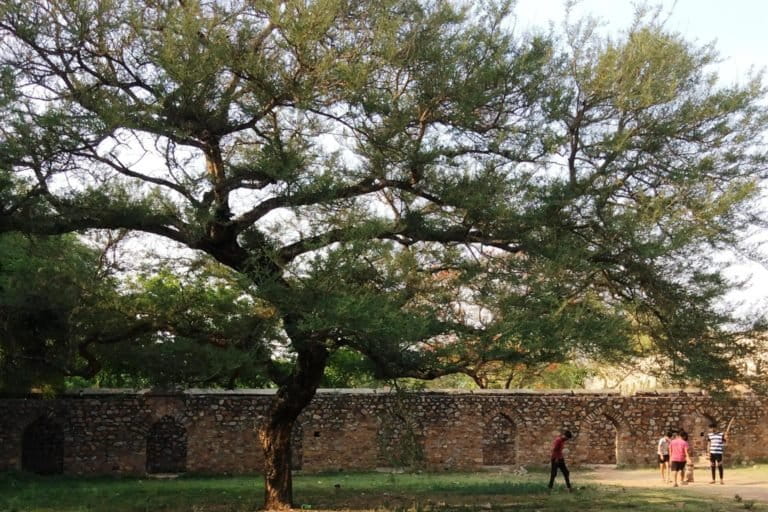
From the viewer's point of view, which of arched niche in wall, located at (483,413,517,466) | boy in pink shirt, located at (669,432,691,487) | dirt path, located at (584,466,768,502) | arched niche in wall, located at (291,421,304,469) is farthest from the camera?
arched niche in wall, located at (483,413,517,466)

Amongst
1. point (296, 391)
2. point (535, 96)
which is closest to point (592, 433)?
point (296, 391)

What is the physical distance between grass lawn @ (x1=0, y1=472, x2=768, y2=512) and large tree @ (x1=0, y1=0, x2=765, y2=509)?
311 cm

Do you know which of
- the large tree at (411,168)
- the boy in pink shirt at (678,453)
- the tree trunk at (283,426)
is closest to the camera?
the large tree at (411,168)

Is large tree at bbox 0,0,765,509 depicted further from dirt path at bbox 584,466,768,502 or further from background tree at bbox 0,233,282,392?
dirt path at bbox 584,466,768,502

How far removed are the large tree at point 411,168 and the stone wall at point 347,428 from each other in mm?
7765

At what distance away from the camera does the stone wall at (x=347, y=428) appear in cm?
1959

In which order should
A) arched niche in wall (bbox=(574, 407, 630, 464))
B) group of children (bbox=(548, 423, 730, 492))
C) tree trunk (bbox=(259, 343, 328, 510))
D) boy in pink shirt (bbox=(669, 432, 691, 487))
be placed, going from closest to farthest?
tree trunk (bbox=(259, 343, 328, 510)) < group of children (bbox=(548, 423, 730, 492)) < boy in pink shirt (bbox=(669, 432, 691, 487)) < arched niche in wall (bbox=(574, 407, 630, 464))

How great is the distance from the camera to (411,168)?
34.2 ft

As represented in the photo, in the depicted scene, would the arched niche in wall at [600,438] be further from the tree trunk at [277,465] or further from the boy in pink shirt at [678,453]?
the tree trunk at [277,465]

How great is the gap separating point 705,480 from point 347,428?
27.7 ft

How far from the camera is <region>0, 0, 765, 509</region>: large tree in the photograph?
31.0 feet

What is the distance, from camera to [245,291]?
9.80 m

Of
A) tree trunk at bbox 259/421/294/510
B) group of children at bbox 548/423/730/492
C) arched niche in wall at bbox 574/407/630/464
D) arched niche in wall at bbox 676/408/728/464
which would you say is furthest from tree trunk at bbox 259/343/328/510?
arched niche in wall at bbox 676/408/728/464

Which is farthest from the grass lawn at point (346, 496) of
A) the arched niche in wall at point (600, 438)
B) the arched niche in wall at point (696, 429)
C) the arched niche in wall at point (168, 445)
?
the arched niche in wall at point (696, 429)
